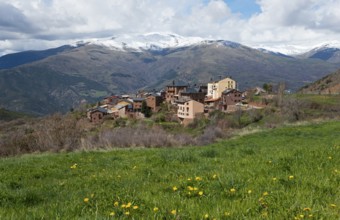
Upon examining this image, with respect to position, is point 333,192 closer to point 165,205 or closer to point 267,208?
point 267,208

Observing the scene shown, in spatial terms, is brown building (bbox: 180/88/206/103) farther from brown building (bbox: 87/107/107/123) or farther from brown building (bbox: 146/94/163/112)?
brown building (bbox: 87/107/107/123)

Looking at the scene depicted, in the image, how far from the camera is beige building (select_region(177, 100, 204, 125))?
110688 millimetres

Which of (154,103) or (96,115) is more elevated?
(154,103)

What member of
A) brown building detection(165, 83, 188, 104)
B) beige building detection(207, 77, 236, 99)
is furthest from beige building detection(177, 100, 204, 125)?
brown building detection(165, 83, 188, 104)

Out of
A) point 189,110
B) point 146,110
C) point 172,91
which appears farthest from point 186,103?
point 172,91

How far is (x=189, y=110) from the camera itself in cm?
11188

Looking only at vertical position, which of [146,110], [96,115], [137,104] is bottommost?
[96,115]

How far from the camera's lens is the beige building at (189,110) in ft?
363

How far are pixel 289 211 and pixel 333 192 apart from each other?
5.06 feet

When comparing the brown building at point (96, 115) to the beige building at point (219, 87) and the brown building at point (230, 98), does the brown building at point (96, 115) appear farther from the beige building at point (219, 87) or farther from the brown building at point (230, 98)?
the beige building at point (219, 87)

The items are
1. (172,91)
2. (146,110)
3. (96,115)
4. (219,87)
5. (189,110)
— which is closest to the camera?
(189,110)

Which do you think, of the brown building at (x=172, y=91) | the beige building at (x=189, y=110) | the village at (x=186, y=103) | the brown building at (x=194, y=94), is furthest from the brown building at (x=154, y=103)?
the beige building at (x=189, y=110)

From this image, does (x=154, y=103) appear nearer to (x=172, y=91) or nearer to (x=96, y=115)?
(x=172, y=91)

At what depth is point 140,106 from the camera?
14188 cm
